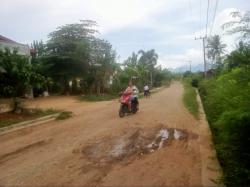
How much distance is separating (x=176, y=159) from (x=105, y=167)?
170cm

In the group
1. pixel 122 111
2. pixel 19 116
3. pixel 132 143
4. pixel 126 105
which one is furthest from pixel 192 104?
pixel 132 143

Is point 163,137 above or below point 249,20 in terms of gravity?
below

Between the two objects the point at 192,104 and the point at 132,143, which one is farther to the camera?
the point at 192,104

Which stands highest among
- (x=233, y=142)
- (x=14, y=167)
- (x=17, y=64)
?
(x=17, y=64)

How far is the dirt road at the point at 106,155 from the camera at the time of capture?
21.0 feet

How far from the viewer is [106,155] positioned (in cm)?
822

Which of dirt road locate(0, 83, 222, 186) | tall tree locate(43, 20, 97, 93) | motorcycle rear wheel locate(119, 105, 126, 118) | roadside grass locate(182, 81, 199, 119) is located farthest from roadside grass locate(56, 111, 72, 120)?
tall tree locate(43, 20, 97, 93)

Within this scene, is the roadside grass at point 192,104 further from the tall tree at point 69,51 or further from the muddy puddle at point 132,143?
the tall tree at point 69,51

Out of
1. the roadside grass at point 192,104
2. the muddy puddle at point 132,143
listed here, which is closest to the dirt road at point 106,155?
the muddy puddle at point 132,143

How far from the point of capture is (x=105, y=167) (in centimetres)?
714

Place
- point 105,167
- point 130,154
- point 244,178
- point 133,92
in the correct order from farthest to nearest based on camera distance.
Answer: point 133,92 < point 130,154 < point 105,167 < point 244,178

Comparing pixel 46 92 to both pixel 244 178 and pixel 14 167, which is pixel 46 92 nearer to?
pixel 14 167

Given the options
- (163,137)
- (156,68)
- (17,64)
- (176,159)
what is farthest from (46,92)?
(156,68)

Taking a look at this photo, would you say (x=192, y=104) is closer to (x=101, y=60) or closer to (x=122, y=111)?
(x=122, y=111)
